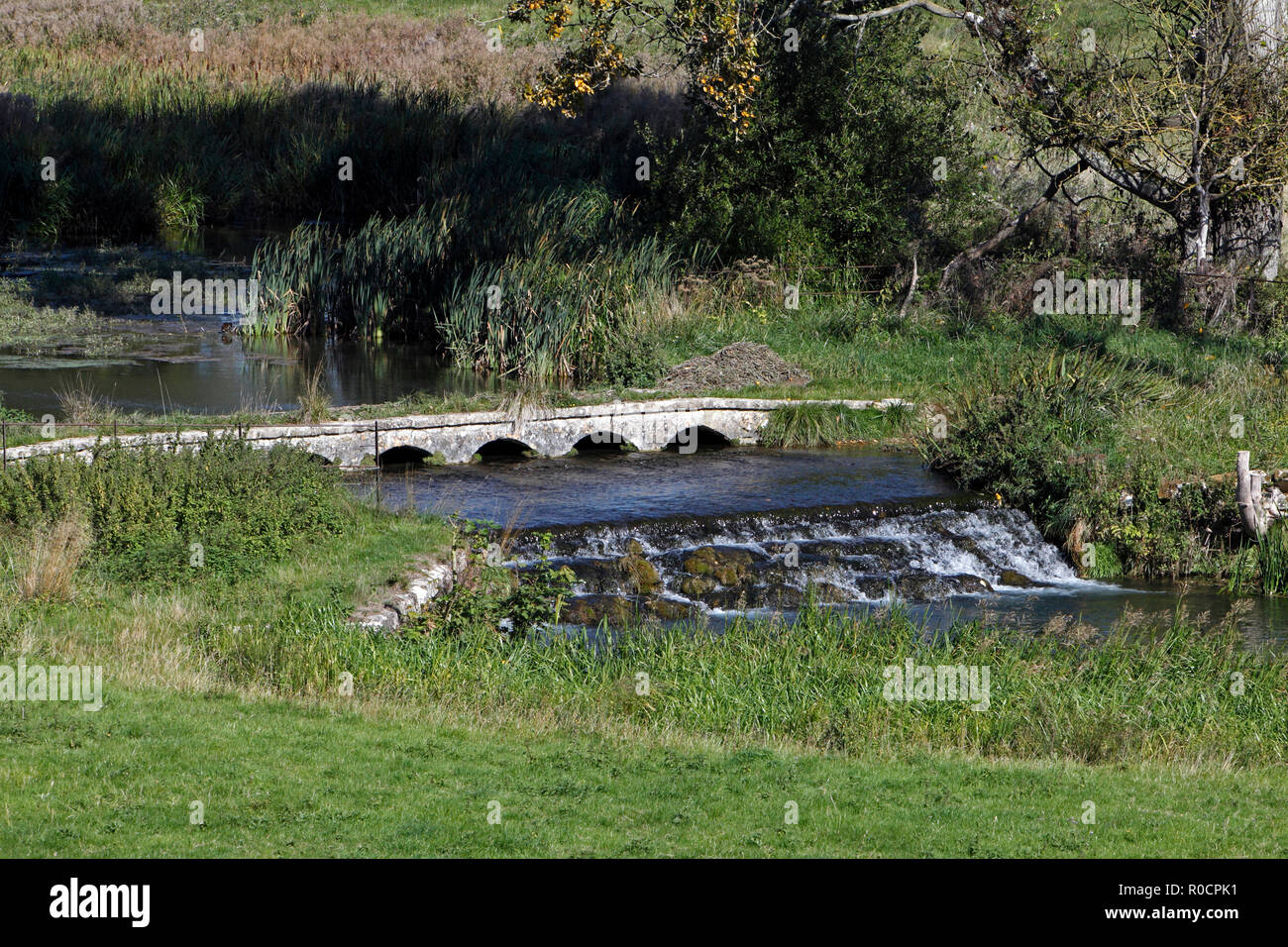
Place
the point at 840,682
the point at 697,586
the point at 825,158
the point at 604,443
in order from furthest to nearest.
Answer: the point at 825,158 < the point at 604,443 < the point at 697,586 < the point at 840,682

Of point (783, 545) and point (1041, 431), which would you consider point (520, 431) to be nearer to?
point (783, 545)

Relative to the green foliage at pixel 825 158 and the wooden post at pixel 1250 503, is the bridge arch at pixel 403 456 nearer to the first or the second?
the green foliage at pixel 825 158

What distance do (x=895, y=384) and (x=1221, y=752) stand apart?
11045 millimetres

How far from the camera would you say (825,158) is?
24.5 meters

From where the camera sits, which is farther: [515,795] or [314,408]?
[314,408]

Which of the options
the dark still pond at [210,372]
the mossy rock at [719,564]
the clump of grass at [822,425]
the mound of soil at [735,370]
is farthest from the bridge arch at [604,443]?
the mossy rock at [719,564]

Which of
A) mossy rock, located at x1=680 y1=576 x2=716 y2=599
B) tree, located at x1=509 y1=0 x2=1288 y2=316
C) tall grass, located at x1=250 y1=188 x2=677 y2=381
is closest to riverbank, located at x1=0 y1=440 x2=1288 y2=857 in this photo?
mossy rock, located at x1=680 y1=576 x2=716 y2=599

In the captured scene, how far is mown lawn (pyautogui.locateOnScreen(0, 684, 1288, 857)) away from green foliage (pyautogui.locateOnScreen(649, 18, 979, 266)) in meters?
16.6

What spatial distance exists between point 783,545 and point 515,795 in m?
7.38

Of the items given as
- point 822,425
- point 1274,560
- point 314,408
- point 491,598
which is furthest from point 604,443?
point 1274,560

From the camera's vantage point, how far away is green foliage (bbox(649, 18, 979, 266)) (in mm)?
24016

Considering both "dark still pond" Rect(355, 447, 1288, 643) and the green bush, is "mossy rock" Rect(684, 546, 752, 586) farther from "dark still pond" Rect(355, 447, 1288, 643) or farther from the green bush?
the green bush

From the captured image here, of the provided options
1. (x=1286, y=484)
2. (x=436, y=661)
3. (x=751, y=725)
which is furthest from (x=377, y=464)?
(x=1286, y=484)
